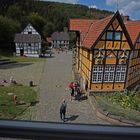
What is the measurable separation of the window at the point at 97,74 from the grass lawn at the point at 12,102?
200 inches

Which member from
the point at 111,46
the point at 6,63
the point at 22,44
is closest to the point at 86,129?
the point at 111,46

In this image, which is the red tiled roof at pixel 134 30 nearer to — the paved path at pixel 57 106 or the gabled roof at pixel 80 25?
the gabled roof at pixel 80 25

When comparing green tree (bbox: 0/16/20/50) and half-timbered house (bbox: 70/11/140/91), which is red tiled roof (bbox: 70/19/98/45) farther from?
green tree (bbox: 0/16/20/50)

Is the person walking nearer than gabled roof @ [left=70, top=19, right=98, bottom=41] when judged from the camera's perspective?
Yes

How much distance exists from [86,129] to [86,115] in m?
14.4

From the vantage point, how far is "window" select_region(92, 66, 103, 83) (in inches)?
757

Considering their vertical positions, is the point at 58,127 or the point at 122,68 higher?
the point at 58,127

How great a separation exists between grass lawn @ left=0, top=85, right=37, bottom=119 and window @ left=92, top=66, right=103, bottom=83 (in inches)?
200

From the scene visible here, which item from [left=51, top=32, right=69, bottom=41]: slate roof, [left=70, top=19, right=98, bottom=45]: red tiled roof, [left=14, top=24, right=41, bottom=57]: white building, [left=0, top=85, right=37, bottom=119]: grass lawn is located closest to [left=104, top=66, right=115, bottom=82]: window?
[left=0, top=85, right=37, bottom=119]: grass lawn

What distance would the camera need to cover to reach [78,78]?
2503cm

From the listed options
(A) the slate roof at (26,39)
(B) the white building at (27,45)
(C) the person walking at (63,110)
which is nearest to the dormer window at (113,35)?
(C) the person walking at (63,110)

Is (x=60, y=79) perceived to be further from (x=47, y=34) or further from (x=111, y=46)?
(x=47, y=34)

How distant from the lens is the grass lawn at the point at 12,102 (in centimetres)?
1447

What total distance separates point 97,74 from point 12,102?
7103 millimetres
